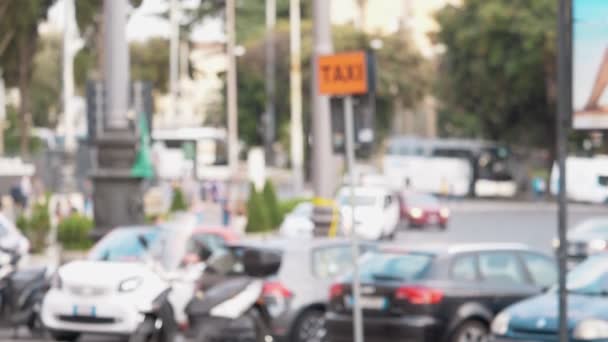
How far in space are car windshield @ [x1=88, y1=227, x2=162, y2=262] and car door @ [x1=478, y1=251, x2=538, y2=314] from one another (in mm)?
4777

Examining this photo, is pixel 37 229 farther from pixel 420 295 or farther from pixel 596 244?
pixel 420 295

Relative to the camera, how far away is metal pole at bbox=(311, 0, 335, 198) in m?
25.9

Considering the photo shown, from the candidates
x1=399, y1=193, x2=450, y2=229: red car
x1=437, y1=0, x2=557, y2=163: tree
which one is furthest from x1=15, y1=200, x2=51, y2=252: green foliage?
x1=437, y1=0, x2=557, y2=163: tree

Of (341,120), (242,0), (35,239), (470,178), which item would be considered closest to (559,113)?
(341,120)

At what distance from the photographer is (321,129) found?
26.8 m

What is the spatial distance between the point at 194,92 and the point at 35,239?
206 feet

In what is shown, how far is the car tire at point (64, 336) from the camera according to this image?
19.5 m

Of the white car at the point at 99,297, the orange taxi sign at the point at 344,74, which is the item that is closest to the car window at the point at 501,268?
the white car at the point at 99,297

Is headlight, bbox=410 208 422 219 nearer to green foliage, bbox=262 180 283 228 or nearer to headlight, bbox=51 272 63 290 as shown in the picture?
green foliage, bbox=262 180 283 228

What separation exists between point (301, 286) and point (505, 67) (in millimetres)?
64838

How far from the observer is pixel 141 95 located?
88.8 ft

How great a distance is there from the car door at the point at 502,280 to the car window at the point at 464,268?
0.29 feet

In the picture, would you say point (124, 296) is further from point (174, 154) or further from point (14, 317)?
point (174, 154)

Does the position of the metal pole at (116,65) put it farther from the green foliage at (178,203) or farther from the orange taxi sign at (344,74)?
the green foliage at (178,203)
